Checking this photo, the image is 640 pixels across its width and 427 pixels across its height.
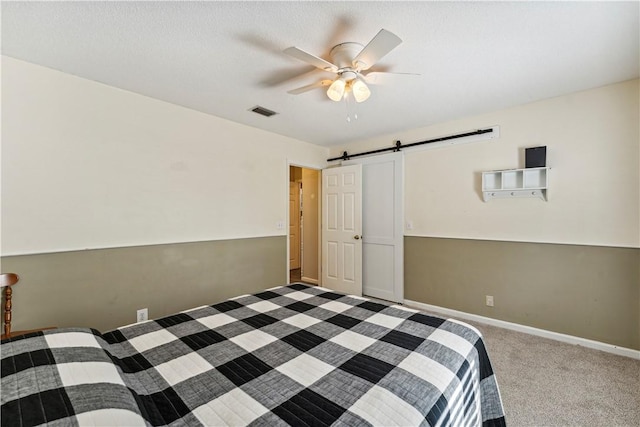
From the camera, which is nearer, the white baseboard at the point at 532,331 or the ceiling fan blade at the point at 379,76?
the ceiling fan blade at the point at 379,76

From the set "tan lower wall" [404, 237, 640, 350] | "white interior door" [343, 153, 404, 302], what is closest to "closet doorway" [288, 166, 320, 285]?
"white interior door" [343, 153, 404, 302]

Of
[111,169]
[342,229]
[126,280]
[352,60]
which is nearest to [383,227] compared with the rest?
[342,229]

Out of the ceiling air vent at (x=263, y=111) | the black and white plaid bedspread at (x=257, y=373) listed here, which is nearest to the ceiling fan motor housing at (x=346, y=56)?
the ceiling air vent at (x=263, y=111)

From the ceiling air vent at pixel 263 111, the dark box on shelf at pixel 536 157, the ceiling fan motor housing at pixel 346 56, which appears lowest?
the dark box on shelf at pixel 536 157

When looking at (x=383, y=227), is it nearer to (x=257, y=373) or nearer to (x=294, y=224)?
(x=294, y=224)

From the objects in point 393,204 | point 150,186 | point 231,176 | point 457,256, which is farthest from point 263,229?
point 457,256

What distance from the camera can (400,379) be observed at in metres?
1.04

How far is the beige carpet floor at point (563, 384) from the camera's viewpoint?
1712 millimetres

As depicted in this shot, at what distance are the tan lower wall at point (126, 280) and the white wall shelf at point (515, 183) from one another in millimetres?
2773

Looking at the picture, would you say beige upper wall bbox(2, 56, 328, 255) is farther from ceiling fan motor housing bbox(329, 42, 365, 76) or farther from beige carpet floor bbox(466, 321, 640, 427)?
beige carpet floor bbox(466, 321, 640, 427)

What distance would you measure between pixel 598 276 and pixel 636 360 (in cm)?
69

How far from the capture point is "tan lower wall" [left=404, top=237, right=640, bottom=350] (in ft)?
8.04

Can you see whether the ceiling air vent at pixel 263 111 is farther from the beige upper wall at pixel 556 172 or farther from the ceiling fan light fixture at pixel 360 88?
the beige upper wall at pixel 556 172

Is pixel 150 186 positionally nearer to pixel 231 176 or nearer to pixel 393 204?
pixel 231 176
